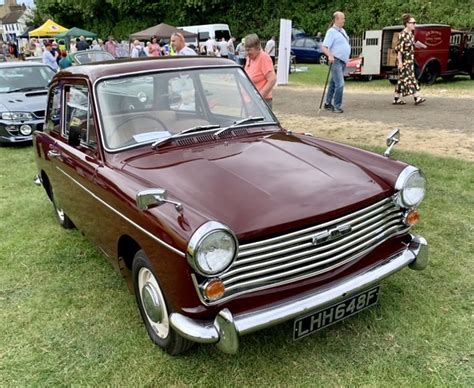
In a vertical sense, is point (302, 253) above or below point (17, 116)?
above

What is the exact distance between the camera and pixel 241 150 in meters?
3.48

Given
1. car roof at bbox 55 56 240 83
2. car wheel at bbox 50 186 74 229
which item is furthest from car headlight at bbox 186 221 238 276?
car wheel at bbox 50 186 74 229

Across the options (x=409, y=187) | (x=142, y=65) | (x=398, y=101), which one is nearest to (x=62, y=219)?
(x=142, y=65)

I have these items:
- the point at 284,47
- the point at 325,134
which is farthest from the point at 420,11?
the point at 325,134

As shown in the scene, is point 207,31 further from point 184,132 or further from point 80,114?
point 184,132

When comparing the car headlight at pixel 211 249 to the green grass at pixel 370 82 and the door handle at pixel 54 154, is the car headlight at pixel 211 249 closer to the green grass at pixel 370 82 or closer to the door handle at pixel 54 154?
the door handle at pixel 54 154

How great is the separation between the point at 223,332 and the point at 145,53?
2159 centimetres

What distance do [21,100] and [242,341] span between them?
8.10 meters

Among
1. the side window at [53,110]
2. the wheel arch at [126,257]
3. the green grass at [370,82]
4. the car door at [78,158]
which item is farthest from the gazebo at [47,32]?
the wheel arch at [126,257]

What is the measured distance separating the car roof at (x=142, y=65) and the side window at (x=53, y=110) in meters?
0.49

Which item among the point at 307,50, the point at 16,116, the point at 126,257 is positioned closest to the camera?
the point at 126,257

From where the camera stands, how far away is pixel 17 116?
29.9 ft

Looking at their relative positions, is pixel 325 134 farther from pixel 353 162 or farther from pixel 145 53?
pixel 145 53

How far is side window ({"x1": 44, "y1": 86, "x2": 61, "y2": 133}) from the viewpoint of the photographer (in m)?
4.75
